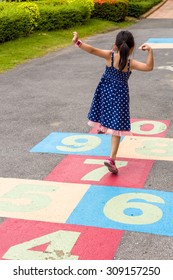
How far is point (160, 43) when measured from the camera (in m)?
15.9

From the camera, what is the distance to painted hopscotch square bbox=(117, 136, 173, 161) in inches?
242

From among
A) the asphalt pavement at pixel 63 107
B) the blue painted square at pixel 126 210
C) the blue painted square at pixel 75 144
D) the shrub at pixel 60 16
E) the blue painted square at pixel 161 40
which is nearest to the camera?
the blue painted square at pixel 126 210

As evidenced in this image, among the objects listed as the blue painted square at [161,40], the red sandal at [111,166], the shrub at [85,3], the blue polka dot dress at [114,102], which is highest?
the blue polka dot dress at [114,102]

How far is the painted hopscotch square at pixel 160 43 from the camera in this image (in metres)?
15.2

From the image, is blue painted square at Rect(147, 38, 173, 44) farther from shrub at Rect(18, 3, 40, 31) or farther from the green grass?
shrub at Rect(18, 3, 40, 31)

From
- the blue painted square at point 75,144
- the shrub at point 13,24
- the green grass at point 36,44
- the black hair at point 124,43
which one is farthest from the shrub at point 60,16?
the black hair at point 124,43

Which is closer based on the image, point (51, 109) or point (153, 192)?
point (153, 192)

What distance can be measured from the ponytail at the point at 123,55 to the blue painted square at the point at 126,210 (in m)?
1.35

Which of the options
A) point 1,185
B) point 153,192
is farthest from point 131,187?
point 1,185

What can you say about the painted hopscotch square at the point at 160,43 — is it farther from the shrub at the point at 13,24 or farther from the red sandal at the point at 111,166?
the red sandal at the point at 111,166

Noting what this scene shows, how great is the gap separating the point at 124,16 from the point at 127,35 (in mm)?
19080

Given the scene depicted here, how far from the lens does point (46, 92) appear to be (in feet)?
32.4

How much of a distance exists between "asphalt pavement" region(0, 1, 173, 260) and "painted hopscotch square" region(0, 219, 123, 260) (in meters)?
0.16

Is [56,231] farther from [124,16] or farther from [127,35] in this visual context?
[124,16]
